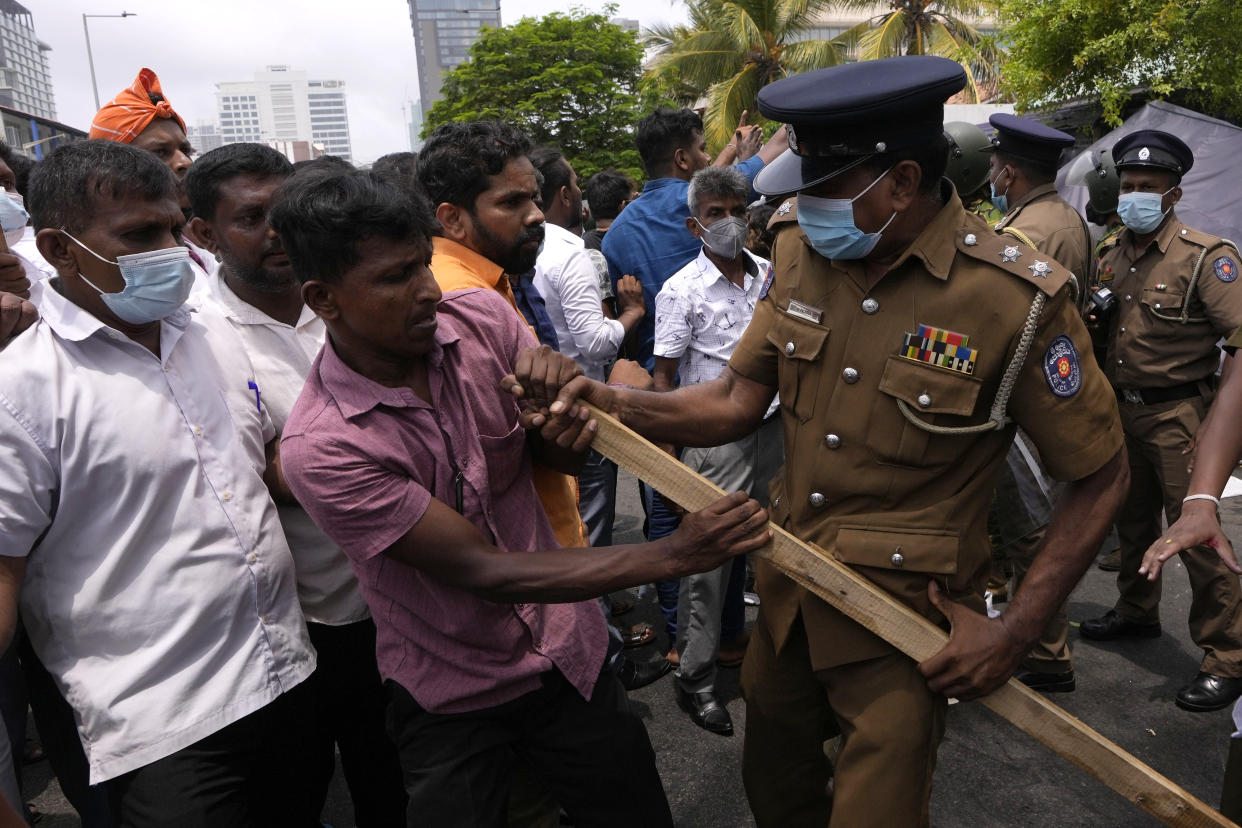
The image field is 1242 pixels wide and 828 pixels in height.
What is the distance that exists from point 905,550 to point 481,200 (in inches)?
68.2

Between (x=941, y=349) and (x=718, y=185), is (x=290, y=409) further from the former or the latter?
(x=718, y=185)

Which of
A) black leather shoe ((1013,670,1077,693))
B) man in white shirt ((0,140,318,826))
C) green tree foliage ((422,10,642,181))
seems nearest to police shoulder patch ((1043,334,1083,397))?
man in white shirt ((0,140,318,826))

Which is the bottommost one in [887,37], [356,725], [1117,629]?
[1117,629]

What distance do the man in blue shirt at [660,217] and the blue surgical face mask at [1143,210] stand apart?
163 centimetres

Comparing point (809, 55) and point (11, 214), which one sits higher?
point (11, 214)

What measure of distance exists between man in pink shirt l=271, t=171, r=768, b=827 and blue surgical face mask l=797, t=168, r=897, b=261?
624 mm

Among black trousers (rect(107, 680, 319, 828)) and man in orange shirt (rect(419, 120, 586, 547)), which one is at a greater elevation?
man in orange shirt (rect(419, 120, 586, 547))

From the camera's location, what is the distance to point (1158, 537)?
4.16 meters

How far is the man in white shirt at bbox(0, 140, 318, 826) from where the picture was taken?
1.91 m

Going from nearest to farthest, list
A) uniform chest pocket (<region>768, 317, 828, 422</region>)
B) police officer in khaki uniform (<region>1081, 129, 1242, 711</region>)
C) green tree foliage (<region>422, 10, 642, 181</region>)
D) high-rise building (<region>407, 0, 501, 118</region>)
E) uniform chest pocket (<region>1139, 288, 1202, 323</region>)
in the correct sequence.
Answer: uniform chest pocket (<region>768, 317, 828, 422</region>) → police officer in khaki uniform (<region>1081, 129, 1242, 711</region>) → uniform chest pocket (<region>1139, 288, 1202, 323</region>) → green tree foliage (<region>422, 10, 642, 181</region>) → high-rise building (<region>407, 0, 501, 118</region>)

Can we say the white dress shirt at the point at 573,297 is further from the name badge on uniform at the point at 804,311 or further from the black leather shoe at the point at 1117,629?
the black leather shoe at the point at 1117,629

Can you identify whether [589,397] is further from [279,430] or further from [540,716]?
[279,430]

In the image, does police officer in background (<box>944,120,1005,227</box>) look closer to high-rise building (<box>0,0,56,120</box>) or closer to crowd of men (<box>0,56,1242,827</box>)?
crowd of men (<box>0,56,1242,827</box>)

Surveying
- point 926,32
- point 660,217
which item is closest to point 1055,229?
point 660,217
